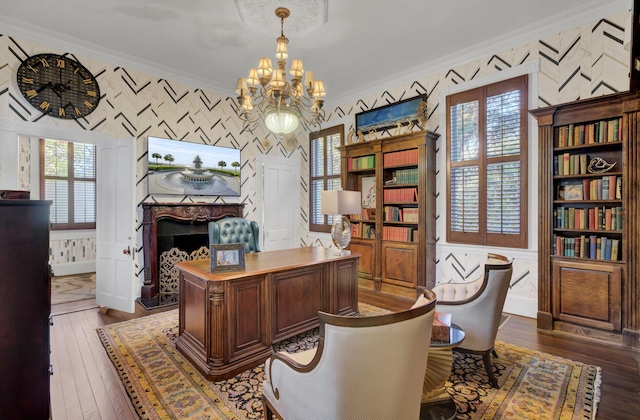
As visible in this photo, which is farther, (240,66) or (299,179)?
(299,179)

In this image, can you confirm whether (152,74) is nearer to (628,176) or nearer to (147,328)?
(147,328)

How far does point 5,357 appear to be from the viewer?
1396 millimetres

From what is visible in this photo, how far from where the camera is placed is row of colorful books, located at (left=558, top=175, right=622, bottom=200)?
290 centimetres

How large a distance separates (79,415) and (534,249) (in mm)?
4429

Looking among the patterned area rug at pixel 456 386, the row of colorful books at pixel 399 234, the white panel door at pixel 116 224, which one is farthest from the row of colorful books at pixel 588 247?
the white panel door at pixel 116 224

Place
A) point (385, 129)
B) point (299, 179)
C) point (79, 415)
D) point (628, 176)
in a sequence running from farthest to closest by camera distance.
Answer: point (299, 179), point (385, 129), point (628, 176), point (79, 415)

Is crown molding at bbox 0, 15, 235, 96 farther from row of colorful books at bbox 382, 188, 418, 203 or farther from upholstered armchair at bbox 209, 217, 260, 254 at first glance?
row of colorful books at bbox 382, 188, 418, 203

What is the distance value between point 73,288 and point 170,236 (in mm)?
2065

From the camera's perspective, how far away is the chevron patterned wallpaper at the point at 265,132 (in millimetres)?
3186

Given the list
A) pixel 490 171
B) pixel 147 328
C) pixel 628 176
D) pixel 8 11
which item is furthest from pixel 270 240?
pixel 628 176

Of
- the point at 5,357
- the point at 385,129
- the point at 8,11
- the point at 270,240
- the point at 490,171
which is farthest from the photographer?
the point at 270,240

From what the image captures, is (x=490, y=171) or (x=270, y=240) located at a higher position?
(x=490, y=171)

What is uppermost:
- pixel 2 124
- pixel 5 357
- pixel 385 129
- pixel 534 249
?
pixel 385 129

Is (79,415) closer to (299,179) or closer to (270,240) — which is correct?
(270,240)
